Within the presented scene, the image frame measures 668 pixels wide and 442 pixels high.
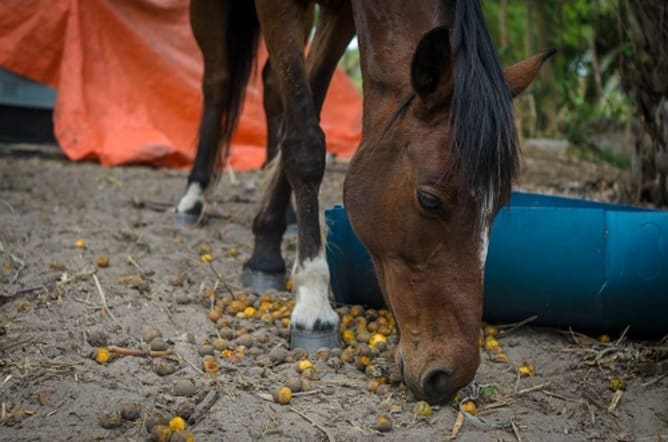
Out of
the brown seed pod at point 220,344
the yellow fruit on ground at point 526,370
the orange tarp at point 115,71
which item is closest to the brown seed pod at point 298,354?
the brown seed pod at point 220,344

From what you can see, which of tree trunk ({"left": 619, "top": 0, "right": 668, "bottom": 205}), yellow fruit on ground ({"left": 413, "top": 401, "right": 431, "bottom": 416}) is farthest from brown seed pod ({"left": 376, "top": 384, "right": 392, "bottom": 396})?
tree trunk ({"left": 619, "top": 0, "right": 668, "bottom": 205})

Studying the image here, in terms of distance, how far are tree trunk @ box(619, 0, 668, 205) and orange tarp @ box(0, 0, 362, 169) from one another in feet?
9.55

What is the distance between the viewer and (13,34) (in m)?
5.74

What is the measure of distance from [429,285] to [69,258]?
1772 mm

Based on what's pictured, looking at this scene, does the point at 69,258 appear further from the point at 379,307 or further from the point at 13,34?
the point at 13,34

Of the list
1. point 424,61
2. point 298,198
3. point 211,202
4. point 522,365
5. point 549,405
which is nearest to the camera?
point 424,61

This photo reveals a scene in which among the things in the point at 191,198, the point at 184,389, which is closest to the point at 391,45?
the point at 184,389

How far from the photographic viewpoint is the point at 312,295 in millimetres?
2508

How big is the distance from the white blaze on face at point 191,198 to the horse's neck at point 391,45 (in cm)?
199

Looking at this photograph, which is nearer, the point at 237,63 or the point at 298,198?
the point at 298,198

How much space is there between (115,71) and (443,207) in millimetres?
5132

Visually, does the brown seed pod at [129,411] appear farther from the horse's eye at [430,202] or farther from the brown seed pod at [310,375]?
the horse's eye at [430,202]

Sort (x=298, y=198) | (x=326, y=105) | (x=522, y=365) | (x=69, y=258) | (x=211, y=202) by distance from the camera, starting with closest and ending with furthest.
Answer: (x=522, y=365)
(x=298, y=198)
(x=69, y=258)
(x=211, y=202)
(x=326, y=105)

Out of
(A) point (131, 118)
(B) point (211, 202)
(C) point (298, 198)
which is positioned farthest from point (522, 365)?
(A) point (131, 118)
